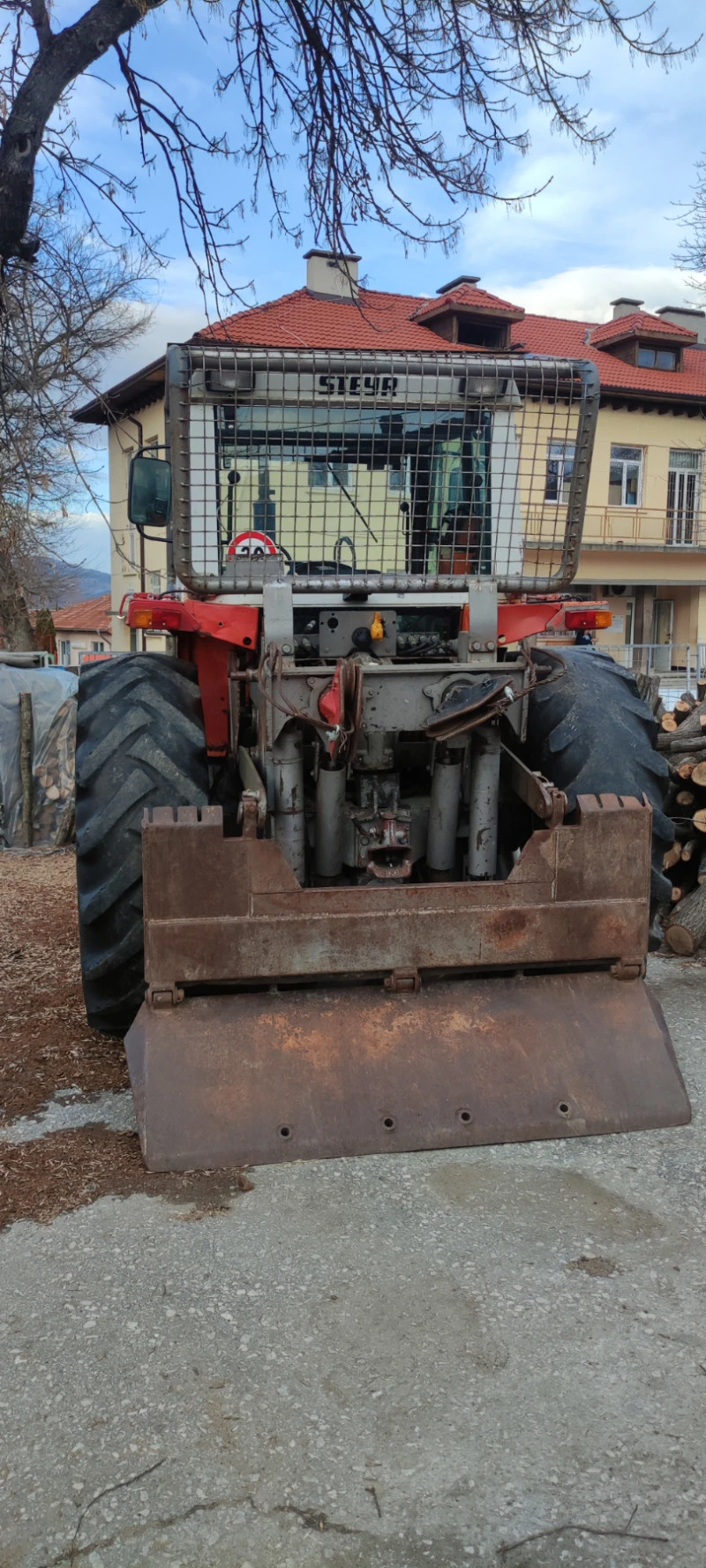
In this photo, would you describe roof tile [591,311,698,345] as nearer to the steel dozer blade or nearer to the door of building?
the door of building

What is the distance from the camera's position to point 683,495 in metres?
31.7

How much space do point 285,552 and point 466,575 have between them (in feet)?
2.11

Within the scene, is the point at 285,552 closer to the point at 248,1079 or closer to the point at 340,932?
the point at 340,932

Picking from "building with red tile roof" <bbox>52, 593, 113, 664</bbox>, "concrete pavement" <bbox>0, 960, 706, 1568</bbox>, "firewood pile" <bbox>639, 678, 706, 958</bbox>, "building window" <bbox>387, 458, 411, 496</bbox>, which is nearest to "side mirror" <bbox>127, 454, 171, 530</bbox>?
"building window" <bbox>387, 458, 411, 496</bbox>

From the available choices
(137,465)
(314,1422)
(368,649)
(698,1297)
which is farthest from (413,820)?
(314,1422)

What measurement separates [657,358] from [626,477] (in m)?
3.77

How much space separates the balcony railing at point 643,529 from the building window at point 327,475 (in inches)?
1022

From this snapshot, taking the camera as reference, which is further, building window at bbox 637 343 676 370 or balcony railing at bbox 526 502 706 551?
building window at bbox 637 343 676 370

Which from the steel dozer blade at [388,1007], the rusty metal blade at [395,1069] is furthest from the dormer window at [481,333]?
the rusty metal blade at [395,1069]

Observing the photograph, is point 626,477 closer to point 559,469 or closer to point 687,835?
point 687,835

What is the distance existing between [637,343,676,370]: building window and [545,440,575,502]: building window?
3003 centimetres

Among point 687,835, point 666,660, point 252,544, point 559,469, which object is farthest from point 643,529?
point 252,544

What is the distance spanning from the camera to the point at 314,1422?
2242mm

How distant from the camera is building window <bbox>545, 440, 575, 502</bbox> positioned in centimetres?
416
